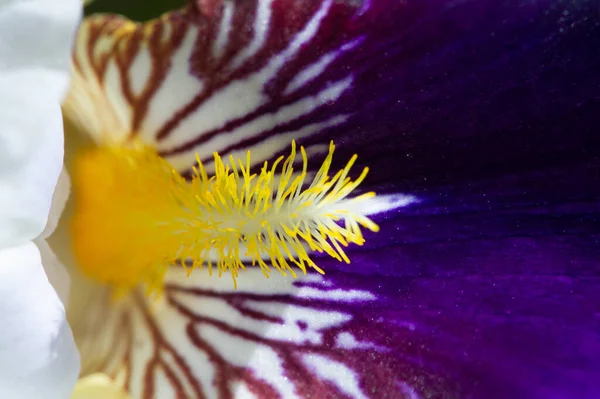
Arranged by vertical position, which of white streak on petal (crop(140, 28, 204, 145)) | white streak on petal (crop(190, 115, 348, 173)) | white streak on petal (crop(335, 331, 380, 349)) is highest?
white streak on petal (crop(140, 28, 204, 145))

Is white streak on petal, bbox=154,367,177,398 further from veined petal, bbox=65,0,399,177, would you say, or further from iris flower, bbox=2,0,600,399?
veined petal, bbox=65,0,399,177

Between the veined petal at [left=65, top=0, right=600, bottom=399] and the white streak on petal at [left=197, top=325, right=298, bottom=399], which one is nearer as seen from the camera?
the veined petal at [left=65, top=0, right=600, bottom=399]

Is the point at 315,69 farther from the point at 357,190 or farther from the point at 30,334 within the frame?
the point at 30,334

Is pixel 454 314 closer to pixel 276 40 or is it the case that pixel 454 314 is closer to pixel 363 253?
pixel 363 253

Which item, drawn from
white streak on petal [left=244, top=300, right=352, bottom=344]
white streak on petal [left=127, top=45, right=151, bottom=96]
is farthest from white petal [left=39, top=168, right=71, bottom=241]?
white streak on petal [left=244, top=300, right=352, bottom=344]

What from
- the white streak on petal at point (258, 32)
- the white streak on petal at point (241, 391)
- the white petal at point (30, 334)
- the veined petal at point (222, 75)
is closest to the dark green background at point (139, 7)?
the veined petal at point (222, 75)

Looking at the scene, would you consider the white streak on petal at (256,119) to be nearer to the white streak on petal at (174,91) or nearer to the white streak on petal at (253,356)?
the white streak on petal at (174,91)
